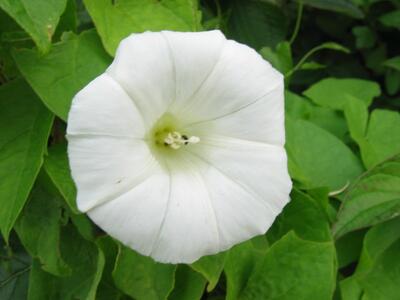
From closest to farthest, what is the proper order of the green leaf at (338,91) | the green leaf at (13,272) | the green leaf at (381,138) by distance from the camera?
the green leaf at (13,272) < the green leaf at (381,138) < the green leaf at (338,91)

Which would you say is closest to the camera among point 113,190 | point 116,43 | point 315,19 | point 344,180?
point 113,190

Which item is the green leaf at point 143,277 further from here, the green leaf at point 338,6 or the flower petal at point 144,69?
the green leaf at point 338,6

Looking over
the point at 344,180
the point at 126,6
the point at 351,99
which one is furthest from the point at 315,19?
the point at 126,6

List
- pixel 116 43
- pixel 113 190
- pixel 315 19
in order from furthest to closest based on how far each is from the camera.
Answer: pixel 315 19
pixel 116 43
pixel 113 190

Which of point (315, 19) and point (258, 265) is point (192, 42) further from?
point (315, 19)

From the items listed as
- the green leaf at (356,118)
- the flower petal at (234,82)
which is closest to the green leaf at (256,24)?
the green leaf at (356,118)

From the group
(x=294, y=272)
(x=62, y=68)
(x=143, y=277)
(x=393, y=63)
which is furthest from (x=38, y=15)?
(x=393, y=63)
